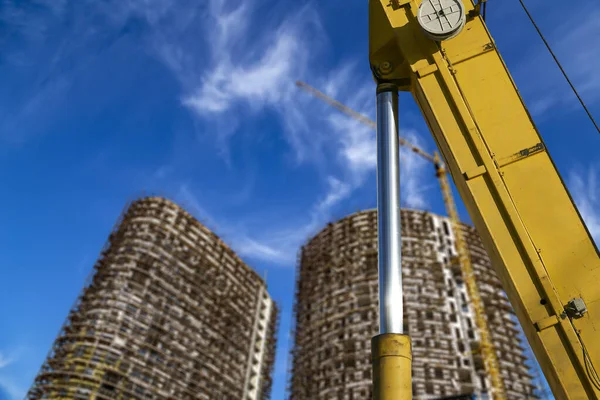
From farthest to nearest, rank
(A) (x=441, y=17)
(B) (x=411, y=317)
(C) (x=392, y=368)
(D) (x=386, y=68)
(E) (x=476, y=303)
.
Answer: (E) (x=476, y=303)
(B) (x=411, y=317)
(D) (x=386, y=68)
(A) (x=441, y=17)
(C) (x=392, y=368)

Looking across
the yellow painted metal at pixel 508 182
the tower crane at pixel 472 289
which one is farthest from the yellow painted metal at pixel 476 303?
the yellow painted metal at pixel 508 182

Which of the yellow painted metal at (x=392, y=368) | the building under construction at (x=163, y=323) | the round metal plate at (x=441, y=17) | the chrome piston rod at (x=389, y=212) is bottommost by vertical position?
the yellow painted metal at (x=392, y=368)

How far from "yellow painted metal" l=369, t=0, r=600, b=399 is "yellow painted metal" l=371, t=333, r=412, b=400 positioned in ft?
5.00

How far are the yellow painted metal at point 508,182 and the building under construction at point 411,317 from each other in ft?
145

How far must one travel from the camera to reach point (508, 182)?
6188mm

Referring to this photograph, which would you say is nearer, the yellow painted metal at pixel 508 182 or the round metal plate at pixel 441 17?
the yellow painted metal at pixel 508 182

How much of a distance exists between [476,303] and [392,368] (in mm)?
52622

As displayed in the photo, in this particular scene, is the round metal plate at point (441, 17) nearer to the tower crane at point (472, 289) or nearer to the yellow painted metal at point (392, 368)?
the yellow painted metal at point (392, 368)

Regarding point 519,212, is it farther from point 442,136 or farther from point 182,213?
point 182,213

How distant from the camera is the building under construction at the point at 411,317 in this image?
48.3 m

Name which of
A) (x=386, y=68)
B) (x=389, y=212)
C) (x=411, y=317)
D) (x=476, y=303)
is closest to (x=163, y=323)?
(x=411, y=317)

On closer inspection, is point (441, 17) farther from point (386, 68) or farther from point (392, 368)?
point (392, 368)

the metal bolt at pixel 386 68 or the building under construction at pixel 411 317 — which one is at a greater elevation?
the building under construction at pixel 411 317

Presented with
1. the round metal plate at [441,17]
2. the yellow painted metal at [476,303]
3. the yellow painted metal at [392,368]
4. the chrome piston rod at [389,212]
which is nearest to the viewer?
the yellow painted metal at [392,368]
